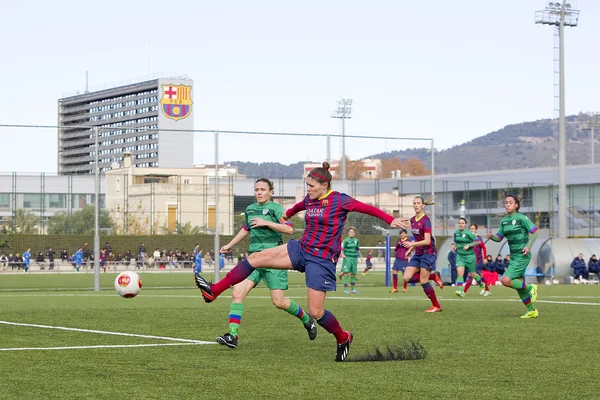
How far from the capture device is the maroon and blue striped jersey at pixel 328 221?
33.8 ft

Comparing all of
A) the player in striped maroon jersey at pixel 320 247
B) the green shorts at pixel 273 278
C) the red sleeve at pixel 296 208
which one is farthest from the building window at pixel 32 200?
the player in striped maroon jersey at pixel 320 247

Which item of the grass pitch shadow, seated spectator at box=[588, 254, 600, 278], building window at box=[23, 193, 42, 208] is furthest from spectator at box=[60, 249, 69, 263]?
the grass pitch shadow

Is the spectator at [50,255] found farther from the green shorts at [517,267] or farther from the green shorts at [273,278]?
the green shorts at [273,278]

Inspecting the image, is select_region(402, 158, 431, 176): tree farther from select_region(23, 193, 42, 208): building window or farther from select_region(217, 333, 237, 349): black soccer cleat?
select_region(217, 333, 237, 349): black soccer cleat

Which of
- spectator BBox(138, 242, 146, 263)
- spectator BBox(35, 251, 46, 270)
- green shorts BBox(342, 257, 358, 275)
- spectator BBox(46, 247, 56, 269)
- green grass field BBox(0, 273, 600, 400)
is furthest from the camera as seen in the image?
spectator BBox(138, 242, 146, 263)

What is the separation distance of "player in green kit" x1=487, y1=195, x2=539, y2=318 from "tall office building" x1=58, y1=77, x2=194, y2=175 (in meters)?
15.4

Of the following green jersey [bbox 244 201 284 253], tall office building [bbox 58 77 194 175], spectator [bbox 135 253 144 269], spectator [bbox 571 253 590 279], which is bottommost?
spectator [bbox 135 253 144 269]

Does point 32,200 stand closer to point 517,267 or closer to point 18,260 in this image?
point 18,260

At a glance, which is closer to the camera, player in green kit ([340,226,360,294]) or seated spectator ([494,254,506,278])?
player in green kit ([340,226,360,294])

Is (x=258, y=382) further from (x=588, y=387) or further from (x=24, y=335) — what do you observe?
(x=24, y=335)

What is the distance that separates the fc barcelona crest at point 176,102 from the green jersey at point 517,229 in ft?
375

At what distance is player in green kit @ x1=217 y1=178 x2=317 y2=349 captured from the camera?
451 inches

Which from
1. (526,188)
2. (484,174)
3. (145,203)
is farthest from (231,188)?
(484,174)

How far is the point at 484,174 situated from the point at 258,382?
109384 millimetres
